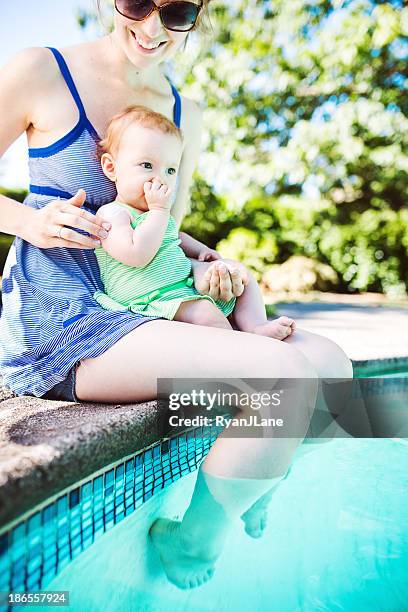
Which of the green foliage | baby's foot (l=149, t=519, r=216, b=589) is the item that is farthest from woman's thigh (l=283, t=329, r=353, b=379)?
the green foliage

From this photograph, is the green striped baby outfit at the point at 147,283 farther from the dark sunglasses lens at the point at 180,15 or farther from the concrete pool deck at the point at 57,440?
the dark sunglasses lens at the point at 180,15

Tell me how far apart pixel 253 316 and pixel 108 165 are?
2.35 ft

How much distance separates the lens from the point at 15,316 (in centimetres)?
192

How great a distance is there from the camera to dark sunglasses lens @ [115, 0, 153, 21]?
1.96m

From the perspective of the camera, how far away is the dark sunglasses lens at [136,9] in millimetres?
1959

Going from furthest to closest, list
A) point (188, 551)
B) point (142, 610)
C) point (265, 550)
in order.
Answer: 1. point (265, 550)
2. point (188, 551)
3. point (142, 610)

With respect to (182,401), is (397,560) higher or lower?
lower

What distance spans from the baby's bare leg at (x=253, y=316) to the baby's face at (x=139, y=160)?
475 mm

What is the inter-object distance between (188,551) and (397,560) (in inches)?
24.9

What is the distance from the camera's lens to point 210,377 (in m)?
1.65

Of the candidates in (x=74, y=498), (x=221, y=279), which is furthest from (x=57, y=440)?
(x=221, y=279)

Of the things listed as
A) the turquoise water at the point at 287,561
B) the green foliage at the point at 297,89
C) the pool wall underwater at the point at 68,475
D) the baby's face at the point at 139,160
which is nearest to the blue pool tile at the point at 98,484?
the pool wall underwater at the point at 68,475

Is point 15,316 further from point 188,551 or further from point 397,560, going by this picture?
point 397,560

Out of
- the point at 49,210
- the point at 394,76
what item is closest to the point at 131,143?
the point at 49,210
